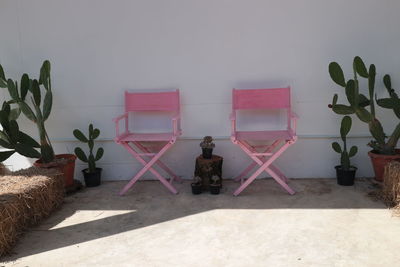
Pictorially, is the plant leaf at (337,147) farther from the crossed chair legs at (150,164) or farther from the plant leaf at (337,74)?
the crossed chair legs at (150,164)

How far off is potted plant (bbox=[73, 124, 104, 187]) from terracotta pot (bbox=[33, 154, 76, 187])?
108mm

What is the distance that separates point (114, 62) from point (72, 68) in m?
0.48

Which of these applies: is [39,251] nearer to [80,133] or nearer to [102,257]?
[102,257]

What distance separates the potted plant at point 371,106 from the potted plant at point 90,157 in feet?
7.93

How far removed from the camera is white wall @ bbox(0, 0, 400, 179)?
3.66 metres

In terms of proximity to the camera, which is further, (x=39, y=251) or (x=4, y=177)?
(x=4, y=177)

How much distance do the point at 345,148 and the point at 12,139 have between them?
3.25 meters

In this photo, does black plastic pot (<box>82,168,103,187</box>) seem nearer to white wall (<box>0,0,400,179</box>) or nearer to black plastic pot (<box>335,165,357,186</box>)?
white wall (<box>0,0,400,179</box>)

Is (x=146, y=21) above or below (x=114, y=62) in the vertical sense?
above

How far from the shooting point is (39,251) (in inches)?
99.7

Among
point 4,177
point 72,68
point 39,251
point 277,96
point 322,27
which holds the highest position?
point 322,27

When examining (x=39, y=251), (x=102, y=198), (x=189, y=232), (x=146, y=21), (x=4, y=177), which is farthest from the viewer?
(x=146, y=21)

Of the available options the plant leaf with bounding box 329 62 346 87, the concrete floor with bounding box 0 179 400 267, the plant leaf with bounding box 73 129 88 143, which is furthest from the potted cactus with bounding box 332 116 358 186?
the plant leaf with bounding box 73 129 88 143

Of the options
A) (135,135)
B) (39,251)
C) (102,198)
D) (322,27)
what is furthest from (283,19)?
(39,251)
